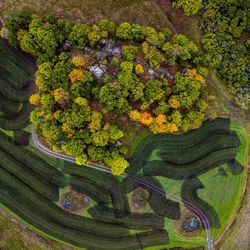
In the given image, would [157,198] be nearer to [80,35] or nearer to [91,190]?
[91,190]

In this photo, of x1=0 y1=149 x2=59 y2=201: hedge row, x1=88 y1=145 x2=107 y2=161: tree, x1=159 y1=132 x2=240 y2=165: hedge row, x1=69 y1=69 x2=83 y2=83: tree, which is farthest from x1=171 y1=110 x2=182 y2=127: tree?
x1=0 y1=149 x2=59 y2=201: hedge row

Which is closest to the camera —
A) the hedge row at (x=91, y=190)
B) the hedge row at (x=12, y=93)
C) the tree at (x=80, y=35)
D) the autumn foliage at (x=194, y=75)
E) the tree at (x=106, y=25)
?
the tree at (x=80, y=35)

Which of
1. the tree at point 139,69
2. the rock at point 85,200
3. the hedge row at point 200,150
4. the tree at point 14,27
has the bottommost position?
the rock at point 85,200

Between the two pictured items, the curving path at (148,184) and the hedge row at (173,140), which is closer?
the curving path at (148,184)

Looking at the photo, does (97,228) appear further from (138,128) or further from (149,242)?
(138,128)

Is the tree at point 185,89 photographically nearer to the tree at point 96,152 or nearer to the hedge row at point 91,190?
the tree at point 96,152

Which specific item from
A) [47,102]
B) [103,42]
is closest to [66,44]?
[103,42]

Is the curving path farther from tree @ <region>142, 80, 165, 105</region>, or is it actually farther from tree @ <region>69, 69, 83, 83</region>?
tree @ <region>142, 80, 165, 105</region>

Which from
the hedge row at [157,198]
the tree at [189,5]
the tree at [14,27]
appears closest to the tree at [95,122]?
the hedge row at [157,198]
